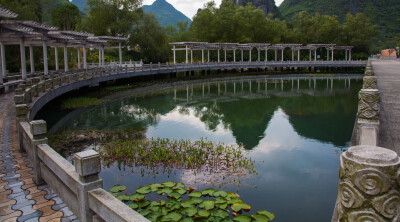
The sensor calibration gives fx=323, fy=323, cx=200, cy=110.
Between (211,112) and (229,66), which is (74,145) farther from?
(229,66)

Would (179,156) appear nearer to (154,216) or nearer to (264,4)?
(154,216)

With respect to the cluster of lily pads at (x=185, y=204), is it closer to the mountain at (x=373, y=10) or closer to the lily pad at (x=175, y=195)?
the lily pad at (x=175, y=195)

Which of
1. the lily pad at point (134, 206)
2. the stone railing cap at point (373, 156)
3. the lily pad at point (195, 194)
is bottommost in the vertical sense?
the lily pad at point (134, 206)

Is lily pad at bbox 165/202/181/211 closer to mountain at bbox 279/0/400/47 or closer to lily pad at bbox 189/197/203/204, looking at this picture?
lily pad at bbox 189/197/203/204

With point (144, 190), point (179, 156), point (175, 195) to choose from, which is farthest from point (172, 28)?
point (175, 195)

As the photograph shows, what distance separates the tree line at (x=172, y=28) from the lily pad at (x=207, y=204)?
94.4 feet

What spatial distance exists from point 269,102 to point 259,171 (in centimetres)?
1507

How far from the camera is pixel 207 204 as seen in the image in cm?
681

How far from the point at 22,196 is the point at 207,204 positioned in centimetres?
347

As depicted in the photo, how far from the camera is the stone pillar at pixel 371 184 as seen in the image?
6.49 ft

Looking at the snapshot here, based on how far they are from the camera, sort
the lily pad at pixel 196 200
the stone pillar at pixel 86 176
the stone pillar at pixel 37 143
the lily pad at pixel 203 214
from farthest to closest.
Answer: the lily pad at pixel 196 200 → the lily pad at pixel 203 214 → the stone pillar at pixel 37 143 → the stone pillar at pixel 86 176

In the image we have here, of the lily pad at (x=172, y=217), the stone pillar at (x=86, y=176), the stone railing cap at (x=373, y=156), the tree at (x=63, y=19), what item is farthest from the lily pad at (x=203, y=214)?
the tree at (x=63, y=19)

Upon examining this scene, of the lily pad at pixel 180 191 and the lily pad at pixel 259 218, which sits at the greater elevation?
the lily pad at pixel 180 191

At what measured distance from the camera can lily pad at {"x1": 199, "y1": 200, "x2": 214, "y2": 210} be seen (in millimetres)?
6670
